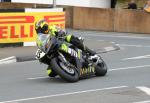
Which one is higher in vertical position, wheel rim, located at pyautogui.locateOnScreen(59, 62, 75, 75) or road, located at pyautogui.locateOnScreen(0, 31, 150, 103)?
wheel rim, located at pyautogui.locateOnScreen(59, 62, 75, 75)

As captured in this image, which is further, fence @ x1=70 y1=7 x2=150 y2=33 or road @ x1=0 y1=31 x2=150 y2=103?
fence @ x1=70 y1=7 x2=150 y2=33

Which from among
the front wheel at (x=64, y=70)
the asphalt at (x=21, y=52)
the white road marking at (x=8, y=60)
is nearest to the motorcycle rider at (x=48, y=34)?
the front wheel at (x=64, y=70)

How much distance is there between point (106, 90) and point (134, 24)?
22276 mm

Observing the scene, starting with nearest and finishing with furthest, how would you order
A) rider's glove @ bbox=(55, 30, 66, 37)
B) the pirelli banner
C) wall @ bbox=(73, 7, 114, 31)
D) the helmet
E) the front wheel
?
1. the front wheel
2. rider's glove @ bbox=(55, 30, 66, 37)
3. the helmet
4. the pirelli banner
5. wall @ bbox=(73, 7, 114, 31)

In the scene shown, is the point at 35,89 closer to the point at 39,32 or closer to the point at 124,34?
the point at 39,32

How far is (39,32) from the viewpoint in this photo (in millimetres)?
13445

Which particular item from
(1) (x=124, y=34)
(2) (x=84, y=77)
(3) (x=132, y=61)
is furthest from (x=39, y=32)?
(1) (x=124, y=34)

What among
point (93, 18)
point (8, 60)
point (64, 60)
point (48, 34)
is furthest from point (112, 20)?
point (64, 60)

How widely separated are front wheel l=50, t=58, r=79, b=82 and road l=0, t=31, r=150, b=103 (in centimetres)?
18

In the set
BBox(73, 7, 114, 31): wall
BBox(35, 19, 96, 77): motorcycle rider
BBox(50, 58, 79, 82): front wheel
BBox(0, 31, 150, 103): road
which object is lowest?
BBox(73, 7, 114, 31): wall

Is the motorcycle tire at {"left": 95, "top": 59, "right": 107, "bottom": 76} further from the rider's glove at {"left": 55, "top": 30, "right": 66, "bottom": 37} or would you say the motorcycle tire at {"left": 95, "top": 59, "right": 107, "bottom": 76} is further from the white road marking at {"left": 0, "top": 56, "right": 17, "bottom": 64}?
the white road marking at {"left": 0, "top": 56, "right": 17, "bottom": 64}

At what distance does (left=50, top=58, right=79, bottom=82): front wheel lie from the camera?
12977 millimetres

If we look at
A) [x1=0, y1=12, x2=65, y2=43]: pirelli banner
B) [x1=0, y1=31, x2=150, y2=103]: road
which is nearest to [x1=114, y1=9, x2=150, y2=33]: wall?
[x1=0, y1=12, x2=65, y2=43]: pirelli banner

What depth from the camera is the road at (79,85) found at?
11.0 meters
